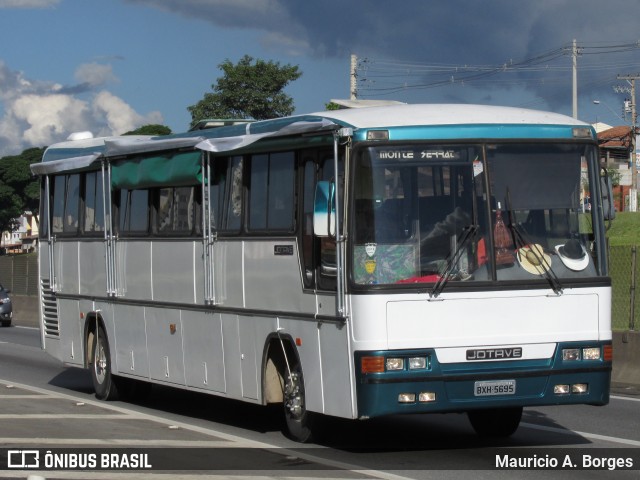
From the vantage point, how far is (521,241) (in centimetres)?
1089

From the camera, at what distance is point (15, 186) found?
10762cm

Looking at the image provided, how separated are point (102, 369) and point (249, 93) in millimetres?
32862

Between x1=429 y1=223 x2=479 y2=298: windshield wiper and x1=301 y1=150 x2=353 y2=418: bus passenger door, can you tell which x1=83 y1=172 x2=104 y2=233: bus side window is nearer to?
x1=301 y1=150 x2=353 y2=418: bus passenger door

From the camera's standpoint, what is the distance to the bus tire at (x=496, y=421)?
487 inches

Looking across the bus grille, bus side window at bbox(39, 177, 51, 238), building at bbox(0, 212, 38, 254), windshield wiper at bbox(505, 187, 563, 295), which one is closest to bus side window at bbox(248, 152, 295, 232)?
windshield wiper at bbox(505, 187, 563, 295)

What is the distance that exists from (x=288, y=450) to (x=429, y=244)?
2434 mm

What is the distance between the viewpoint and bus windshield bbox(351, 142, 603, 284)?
1065cm

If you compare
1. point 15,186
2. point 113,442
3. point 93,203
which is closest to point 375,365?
point 113,442

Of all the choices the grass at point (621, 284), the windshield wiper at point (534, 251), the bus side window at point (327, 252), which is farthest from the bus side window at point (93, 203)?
the grass at point (621, 284)

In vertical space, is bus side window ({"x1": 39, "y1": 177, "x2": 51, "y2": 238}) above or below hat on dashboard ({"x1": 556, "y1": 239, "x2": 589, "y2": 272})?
above

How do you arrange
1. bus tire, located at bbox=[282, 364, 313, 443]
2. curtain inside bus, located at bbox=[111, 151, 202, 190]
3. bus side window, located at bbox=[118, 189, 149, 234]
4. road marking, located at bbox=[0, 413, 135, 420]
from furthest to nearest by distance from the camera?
bus side window, located at bbox=[118, 189, 149, 234], curtain inside bus, located at bbox=[111, 151, 202, 190], road marking, located at bbox=[0, 413, 135, 420], bus tire, located at bbox=[282, 364, 313, 443]

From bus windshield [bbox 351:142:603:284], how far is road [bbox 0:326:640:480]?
164 centimetres

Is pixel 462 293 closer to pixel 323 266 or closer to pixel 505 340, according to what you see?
pixel 505 340

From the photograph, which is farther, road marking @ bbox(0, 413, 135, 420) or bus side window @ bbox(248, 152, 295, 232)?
road marking @ bbox(0, 413, 135, 420)
